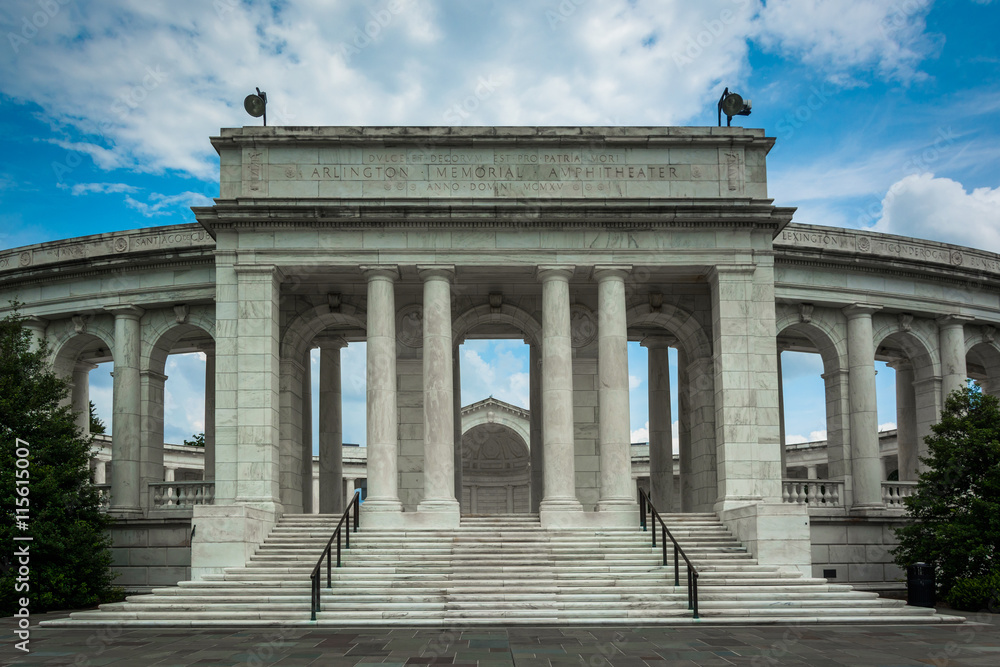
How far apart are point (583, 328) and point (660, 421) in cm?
555

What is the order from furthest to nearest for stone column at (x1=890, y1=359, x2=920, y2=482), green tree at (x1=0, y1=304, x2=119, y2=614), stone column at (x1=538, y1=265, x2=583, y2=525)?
stone column at (x1=890, y1=359, x2=920, y2=482)
stone column at (x1=538, y1=265, x2=583, y2=525)
green tree at (x1=0, y1=304, x2=119, y2=614)

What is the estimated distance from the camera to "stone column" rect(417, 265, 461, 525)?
29.0 metres

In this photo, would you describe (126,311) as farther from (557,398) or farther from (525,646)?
(525,646)

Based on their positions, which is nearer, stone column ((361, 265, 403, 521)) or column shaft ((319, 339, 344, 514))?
stone column ((361, 265, 403, 521))

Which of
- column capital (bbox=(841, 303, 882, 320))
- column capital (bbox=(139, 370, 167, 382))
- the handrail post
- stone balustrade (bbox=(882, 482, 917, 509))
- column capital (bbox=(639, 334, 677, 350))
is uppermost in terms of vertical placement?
column capital (bbox=(841, 303, 882, 320))

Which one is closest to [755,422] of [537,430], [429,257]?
[537,430]

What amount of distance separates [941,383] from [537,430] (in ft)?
52.9

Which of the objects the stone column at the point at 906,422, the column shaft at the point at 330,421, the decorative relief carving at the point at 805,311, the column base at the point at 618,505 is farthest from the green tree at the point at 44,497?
the stone column at the point at 906,422

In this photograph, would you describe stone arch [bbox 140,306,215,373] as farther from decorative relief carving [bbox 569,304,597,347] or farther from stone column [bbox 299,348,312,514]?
decorative relief carving [bbox 569,304,597,347]

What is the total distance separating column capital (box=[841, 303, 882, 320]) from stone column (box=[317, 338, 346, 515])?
786 inches

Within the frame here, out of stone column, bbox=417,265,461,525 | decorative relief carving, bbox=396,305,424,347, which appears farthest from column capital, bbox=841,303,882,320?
decorative relief carving, bbox=396,305,424,347

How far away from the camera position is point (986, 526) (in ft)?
86.9

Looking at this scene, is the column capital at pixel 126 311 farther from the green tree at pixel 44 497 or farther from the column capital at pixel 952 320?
the column capital at pixel 952 320

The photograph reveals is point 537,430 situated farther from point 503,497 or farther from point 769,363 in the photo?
point 503,497
